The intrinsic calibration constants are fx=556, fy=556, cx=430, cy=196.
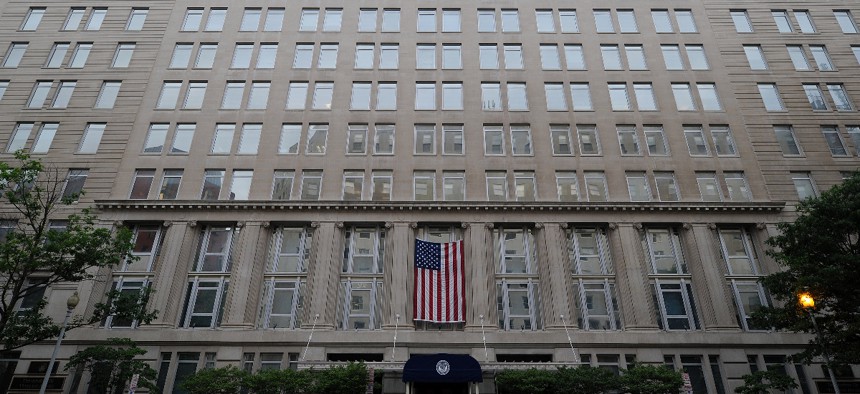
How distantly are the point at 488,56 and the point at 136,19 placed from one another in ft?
89.3

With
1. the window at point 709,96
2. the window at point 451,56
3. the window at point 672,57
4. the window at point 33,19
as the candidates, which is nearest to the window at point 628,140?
the window at point 709,96

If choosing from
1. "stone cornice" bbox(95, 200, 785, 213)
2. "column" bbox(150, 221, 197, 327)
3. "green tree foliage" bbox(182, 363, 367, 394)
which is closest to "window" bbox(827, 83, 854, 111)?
"stone cornice" bbox(95, 200, 785, 213)

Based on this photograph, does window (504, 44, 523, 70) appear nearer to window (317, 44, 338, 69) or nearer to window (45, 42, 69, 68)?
window (317, 44, 338, 69)

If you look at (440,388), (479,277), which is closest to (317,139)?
(479,277)

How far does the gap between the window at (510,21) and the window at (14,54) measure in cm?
3621

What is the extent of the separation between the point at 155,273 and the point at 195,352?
562cm

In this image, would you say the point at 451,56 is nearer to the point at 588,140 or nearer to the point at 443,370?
the point at 588,140

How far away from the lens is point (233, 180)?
3588cm

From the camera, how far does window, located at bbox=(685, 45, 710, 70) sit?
4025 centimetres

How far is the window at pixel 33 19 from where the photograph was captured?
140 feet

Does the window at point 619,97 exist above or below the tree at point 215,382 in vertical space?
above

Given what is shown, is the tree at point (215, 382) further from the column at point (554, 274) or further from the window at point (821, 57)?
the window at point (821, 57)

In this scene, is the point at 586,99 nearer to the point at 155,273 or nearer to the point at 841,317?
the point at 841,317

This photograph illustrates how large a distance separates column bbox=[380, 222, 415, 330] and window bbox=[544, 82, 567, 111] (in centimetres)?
Result: 1341
